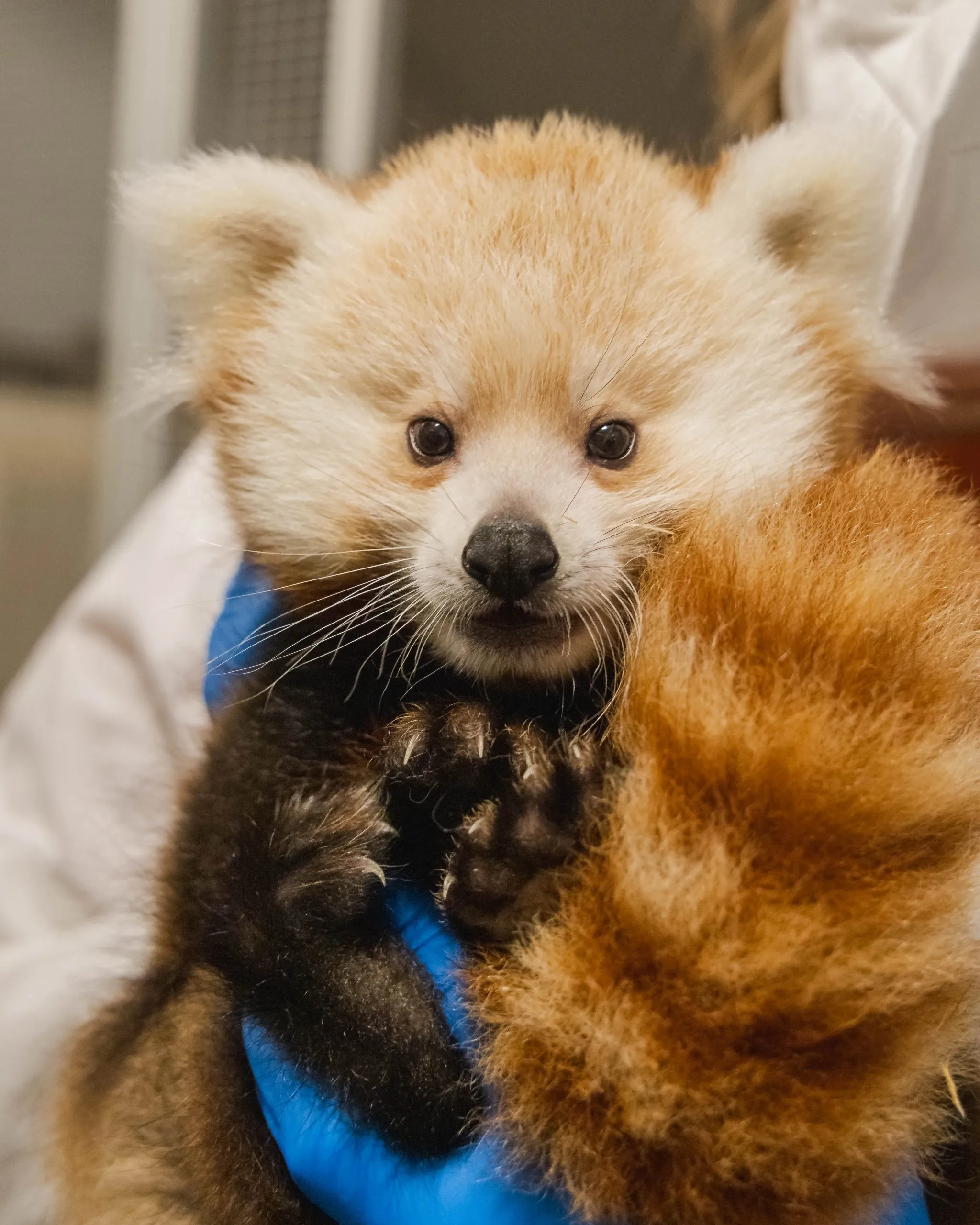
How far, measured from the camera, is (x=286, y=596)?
953mm

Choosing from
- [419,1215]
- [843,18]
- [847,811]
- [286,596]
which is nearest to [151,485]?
[286,596]

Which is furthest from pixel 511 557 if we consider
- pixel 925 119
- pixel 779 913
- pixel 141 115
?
pixel 141 115

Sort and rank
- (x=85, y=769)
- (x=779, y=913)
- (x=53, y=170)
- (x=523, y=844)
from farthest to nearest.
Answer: (x=53, y=170) → (x=85, y=769) → (x=523, y=844) → (x=779, y=913)

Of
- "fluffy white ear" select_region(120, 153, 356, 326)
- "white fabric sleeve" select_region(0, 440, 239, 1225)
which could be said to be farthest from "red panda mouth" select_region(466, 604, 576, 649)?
"white fabric sleeve" select_region(0, 440, 239, 1225)

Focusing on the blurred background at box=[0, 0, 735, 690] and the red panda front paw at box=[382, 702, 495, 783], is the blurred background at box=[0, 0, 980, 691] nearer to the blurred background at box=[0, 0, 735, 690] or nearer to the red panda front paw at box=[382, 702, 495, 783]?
the blurred background at box=[0, 0, 735, 690]

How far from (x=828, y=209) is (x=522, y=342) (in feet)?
1.17

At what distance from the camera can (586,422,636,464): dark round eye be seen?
2.68 ft

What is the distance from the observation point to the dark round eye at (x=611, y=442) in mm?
817

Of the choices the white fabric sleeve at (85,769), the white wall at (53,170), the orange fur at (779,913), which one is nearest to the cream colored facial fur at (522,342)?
the orange fur at (779,913)

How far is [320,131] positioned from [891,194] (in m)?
1.86

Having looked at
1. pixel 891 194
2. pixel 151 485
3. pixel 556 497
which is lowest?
pixel 151 485

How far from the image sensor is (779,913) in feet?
1.61

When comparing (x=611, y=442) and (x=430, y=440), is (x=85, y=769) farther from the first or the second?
(x=611, y=442)

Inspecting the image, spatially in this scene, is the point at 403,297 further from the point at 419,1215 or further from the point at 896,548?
the point at 419,1215
